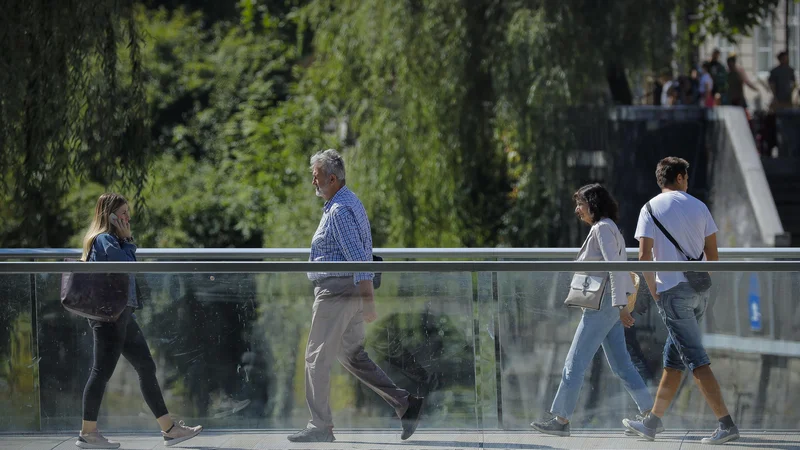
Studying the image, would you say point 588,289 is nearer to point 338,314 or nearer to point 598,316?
point 598,316

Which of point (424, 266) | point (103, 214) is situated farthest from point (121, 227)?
point (424, 266)

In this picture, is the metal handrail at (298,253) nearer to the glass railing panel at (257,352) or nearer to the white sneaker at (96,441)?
the glass railing panel at (257,352)

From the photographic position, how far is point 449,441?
21.7ft

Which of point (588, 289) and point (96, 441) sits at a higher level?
point (588, 289)

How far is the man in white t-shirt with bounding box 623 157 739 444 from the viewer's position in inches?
250

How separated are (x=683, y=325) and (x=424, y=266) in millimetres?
1467

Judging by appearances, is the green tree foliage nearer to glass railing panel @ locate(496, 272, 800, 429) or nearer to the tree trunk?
glass railing panel @ locate(496, 272, 800, 429)

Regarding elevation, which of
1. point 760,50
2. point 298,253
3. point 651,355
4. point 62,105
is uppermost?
point 760,50

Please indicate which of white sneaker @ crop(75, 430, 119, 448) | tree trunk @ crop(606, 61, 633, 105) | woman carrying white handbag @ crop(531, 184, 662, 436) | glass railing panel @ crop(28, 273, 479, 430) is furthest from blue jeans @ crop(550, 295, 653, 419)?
tree trunk @ crop(606, 61, 633, 105)

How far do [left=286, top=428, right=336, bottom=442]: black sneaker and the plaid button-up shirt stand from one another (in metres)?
0.90

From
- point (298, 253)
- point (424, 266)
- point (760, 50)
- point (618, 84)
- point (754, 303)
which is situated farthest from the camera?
point (760, 50)

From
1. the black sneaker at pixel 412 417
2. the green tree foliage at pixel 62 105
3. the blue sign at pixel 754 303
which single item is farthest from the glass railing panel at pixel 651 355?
the green tree foliage at pixel 62 105

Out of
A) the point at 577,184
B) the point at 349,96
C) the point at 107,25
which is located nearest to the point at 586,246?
the point at 107,25

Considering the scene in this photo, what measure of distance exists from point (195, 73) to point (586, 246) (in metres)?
24.4
